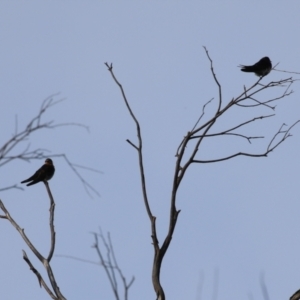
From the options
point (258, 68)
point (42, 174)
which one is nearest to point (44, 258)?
point (42, 174)

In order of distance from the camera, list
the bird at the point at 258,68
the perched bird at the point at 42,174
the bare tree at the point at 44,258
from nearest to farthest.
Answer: the bare tree at the point at 44,258 < the perched bird at the point at 42,174 < the bird at the point at 258,68

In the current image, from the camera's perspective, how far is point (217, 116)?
194 inches

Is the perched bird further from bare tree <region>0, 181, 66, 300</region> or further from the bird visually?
bare tree <region>0, 181, 66, 300</region>

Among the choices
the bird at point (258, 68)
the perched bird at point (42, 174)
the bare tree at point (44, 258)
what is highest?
the bird at point (258, 68)

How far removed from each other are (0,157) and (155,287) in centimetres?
152

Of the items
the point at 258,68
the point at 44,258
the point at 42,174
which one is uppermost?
the point at 258,68

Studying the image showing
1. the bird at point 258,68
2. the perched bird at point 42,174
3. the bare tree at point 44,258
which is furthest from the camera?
the bird at point 258,68

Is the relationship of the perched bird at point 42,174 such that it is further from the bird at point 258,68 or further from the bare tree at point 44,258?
the bare tree at point 44,258

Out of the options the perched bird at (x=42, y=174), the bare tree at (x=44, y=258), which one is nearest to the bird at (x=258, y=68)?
A: the perched bird at (x=42, y=174)

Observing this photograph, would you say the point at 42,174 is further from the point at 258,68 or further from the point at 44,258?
the point at 44,258

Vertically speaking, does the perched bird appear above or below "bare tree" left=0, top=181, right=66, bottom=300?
above

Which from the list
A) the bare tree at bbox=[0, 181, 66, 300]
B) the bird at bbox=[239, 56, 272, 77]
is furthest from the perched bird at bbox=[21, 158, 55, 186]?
the bare tree at bbox=[0, 181, 66, 300]

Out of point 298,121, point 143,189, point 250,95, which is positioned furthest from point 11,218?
point 298,121

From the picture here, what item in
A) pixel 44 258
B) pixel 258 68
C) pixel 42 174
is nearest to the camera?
pixel 44 258
